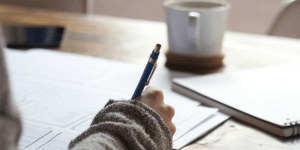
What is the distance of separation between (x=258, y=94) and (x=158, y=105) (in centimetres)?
21

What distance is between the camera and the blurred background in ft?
6.15

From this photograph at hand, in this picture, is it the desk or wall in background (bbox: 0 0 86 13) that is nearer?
the desk

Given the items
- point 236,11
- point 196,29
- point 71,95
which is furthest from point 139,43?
point 236,11

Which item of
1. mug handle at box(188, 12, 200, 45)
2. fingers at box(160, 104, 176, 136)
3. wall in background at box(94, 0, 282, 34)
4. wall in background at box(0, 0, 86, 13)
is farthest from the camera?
wall in background at box(94, 0, 282, 34)

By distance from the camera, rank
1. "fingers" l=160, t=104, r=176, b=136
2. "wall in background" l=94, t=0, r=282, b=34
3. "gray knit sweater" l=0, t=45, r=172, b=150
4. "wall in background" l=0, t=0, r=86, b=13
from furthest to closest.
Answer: "wall in background" l=94, t=0, r=282, b=34
"wall in background" l=0, t=0, r=86, b=13
"fingers" l=160, t=104, r=176, b=136
"gray knit sweater" l=0, t=45, r=172, b=150

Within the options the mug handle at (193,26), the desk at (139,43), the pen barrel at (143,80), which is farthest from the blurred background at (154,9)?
the pen barrel at (143,80)

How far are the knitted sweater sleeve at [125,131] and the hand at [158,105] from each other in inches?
1.6

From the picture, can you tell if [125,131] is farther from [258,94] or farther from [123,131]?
[258,94]

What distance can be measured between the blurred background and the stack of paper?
1078mm

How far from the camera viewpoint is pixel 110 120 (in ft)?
1.15

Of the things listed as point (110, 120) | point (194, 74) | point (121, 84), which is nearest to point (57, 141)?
point (110, 120)

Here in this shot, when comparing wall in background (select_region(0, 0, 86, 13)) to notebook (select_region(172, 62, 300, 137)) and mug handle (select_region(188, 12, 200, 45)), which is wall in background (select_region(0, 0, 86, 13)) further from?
notebook (select_region(172, 62, 300, 137))

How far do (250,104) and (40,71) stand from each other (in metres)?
0.44


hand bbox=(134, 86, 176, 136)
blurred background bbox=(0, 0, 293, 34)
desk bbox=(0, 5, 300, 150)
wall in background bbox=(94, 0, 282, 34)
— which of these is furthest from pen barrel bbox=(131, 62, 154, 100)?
wall in background bbox=(94, 0, 282, 34)
